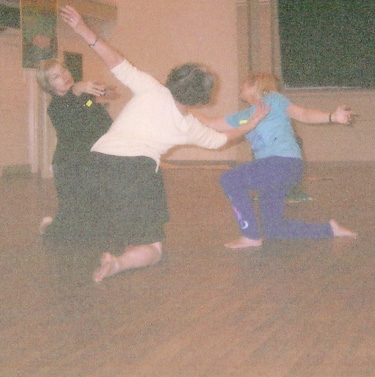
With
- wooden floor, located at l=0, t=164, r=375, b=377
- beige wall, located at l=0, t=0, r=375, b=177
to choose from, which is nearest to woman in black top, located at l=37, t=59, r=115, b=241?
wooden floor, located at l=0, t=164, r=375, b=377

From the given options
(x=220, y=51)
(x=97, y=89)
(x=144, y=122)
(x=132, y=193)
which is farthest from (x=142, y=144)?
(x=220, y=51)

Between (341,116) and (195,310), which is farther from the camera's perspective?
(341,116)

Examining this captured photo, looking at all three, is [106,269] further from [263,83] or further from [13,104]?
[13,104]

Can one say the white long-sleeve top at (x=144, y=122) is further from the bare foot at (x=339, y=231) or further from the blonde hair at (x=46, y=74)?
the bare foot at (x=339, y=231)

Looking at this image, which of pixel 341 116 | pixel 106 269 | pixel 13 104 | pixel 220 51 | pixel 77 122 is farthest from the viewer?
pixel 220 51

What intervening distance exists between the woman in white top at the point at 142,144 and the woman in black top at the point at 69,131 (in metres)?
0.58

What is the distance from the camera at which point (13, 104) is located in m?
8.15

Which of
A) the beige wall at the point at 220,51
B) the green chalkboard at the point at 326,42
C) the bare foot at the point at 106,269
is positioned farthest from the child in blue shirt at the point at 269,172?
the green chalkboard at the point at 326,42

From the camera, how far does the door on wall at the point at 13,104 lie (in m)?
7.97

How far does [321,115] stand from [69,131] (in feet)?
4.21

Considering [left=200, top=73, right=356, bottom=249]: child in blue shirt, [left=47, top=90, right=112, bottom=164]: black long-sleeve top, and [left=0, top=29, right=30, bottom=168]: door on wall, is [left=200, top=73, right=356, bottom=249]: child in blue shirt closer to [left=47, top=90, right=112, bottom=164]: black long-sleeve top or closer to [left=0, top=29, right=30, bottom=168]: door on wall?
[left=47, top=90, right=112, bottom=164]: black long-sleeve top

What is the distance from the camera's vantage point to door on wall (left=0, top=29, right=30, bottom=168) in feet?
26.2

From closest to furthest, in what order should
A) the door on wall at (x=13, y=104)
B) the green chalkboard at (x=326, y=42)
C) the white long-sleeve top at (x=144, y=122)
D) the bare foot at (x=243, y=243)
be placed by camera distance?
the white long-sleeve top at (x=144, y=122) < the bare foot at (x=243, y=243) < the door on wall at (x=13, y=104) < the green chalkboard at (x=326, y=42)

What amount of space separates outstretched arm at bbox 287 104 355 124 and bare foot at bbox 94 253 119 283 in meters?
1.23
